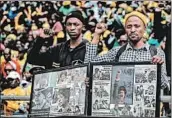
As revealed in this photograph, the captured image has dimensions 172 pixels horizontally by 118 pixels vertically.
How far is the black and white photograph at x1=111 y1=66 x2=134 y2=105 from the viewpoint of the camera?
167 centimetres

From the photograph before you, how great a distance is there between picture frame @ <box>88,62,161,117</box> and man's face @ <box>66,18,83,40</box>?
81 cm

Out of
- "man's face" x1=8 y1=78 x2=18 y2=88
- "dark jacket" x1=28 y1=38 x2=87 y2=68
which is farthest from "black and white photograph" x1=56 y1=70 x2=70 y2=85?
"man's face" x1=8 y1=78 x2=18 y2=88

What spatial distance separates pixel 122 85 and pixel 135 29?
79cm

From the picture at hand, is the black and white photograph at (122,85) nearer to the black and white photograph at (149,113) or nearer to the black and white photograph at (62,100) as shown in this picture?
the black and white photograph at (149,113)

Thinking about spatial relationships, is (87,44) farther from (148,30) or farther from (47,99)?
(47,99)

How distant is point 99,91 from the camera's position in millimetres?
1731

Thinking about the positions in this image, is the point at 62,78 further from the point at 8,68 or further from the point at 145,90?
the point at 8,68

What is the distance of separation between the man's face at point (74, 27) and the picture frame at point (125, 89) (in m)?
0.81

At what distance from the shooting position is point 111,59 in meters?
2.24

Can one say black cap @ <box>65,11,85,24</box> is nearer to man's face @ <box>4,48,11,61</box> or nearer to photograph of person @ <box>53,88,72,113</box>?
man's face @ <box>4,48,11,61</box>

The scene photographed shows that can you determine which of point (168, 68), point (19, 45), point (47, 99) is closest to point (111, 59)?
point (168, 68)

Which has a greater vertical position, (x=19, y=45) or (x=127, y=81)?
(x=19, y=45)

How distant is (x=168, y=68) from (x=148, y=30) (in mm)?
325

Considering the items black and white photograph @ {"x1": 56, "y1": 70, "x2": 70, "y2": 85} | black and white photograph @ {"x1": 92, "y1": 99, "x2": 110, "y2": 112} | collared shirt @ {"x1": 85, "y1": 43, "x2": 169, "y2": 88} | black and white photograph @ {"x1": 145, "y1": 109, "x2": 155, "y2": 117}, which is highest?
collared shirt @ {"x1": 85, "y1": 43, "x2": 169, "y2": 88}
